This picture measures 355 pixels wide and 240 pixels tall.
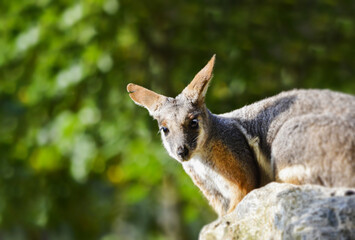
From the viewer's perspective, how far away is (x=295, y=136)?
5.25 metres

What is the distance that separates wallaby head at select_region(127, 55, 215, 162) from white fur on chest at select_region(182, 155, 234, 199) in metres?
0.23

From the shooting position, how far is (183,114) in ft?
18.9

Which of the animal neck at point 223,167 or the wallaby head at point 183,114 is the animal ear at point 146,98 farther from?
the animal neck at point 223,167

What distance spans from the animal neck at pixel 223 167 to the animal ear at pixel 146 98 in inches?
20.1

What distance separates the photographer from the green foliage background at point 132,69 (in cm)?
1314

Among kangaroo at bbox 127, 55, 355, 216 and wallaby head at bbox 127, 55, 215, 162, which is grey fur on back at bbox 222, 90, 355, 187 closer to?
kangaroo at bbox 127, 55, 355, 216

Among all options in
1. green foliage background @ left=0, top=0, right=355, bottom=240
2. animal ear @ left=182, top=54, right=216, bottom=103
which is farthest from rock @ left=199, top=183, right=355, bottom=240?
green foliage background @ left=0, top=0, right=355, bottom=240

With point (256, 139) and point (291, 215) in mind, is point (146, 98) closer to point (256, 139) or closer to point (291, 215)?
point (256, 139)

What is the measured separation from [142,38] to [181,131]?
8.93 m

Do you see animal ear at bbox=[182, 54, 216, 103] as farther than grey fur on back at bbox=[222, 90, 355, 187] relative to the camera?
Yes

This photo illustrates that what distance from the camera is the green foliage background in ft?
43.1

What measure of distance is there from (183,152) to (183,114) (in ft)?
1.21

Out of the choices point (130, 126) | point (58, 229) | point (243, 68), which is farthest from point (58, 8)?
point (58, 229)

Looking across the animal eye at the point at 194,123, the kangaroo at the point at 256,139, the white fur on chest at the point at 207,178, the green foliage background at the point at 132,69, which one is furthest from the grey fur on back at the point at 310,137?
the green foliage background at the point at 132,69
